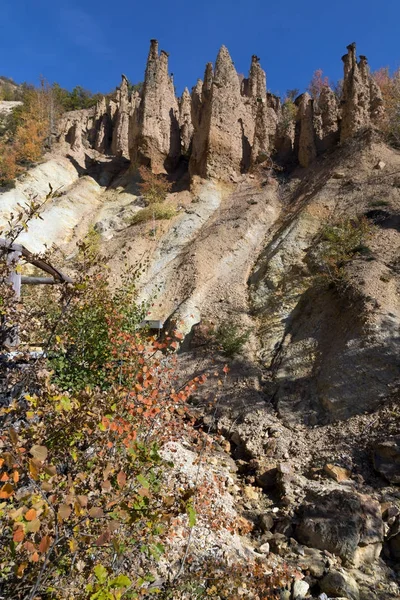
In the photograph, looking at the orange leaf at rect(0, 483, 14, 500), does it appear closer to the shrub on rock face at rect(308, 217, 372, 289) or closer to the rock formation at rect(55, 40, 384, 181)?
the shrub on rock face at rect(308, 217, 372, 289)

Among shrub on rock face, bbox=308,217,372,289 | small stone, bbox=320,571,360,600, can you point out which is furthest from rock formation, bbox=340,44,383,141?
small stone, bbox=320,571,360,600

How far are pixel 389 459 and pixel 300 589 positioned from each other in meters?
3.01

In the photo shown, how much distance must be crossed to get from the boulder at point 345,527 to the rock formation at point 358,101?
1871 centimetres

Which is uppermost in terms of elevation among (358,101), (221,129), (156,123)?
(358,101)

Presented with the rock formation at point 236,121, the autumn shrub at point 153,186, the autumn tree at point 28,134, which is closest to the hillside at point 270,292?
the rock formation at point 236,121

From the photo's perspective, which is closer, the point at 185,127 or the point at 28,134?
the point at 28,134

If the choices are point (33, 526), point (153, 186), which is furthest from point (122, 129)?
point (33, 526)

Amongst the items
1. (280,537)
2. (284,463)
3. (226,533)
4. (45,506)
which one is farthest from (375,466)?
(45,506)

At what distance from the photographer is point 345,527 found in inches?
194

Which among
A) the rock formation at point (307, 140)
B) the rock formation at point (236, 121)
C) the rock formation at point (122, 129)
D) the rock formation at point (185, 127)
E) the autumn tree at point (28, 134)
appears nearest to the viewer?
the rock formation at point (236, 121)

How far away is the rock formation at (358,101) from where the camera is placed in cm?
1891

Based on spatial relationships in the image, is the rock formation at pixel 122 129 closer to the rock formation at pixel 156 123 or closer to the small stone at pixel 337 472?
the rock formation at pixel 156 123

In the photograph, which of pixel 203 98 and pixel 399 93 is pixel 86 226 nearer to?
pixel 203 98

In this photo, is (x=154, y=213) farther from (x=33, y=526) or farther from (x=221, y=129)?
(x=33, y=526)
